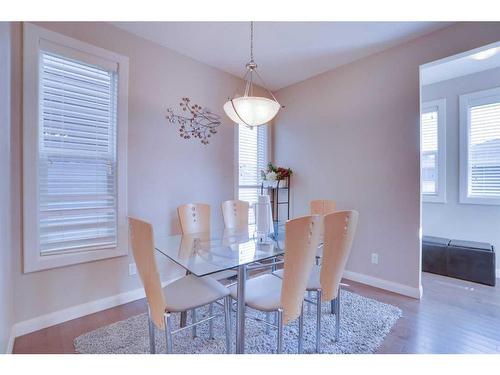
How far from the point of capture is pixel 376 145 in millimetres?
2873

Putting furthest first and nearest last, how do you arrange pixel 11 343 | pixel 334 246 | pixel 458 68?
1. pixel 458 68
2. pixel 11 343
3. pixel 334 246

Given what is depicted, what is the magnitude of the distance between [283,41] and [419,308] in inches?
116

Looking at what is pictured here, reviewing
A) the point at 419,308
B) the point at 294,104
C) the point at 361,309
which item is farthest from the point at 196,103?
the point at 419,308

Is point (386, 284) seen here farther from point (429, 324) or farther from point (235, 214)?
point (235, 214)

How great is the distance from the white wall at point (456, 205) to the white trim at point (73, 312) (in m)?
4.10

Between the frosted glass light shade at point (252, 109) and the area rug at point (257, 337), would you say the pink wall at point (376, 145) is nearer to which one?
the area rug at point (257, 337)

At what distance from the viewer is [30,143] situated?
1.90 m

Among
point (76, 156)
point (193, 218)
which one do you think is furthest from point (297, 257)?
point (76, 156)

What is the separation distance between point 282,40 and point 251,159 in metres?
1.61

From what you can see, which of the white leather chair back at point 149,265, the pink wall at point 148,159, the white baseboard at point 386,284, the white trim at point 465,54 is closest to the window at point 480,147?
the white trim at point 465,54

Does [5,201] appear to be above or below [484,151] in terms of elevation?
below

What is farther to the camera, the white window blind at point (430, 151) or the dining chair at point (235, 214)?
the white window blind at point (430, 151)

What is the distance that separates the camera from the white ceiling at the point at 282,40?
235cm
